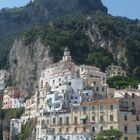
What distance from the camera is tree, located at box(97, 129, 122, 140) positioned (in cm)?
7606

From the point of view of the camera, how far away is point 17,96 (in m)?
132

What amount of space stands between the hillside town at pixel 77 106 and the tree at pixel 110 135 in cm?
368

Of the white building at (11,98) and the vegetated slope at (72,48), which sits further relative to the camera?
the vegetated slope at (72,48)

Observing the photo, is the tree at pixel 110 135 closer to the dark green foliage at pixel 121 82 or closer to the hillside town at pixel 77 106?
the hillside town at pixel 77 106

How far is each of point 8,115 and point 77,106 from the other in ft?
128

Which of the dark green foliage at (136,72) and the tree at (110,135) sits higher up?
the dark green foliage at (136,72)

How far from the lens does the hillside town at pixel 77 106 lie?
82250mm

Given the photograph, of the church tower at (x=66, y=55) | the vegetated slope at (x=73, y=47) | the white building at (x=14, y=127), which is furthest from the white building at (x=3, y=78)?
the white building at (x=14, y=127)

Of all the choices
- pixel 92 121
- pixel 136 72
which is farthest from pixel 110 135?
pixel 136 72

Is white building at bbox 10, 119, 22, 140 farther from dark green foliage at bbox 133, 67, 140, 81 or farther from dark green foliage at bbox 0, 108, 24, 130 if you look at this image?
dark green foliage at bbox 133, 67, 140, 81

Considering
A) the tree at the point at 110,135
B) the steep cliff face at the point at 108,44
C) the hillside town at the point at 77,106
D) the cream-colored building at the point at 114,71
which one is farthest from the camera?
the steep cliff face at the point at 108,44

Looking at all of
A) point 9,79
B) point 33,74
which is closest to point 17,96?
point 33,74

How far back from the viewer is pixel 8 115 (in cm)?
12138

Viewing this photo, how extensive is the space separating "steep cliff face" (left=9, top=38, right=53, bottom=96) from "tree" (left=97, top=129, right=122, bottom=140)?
5729cm
